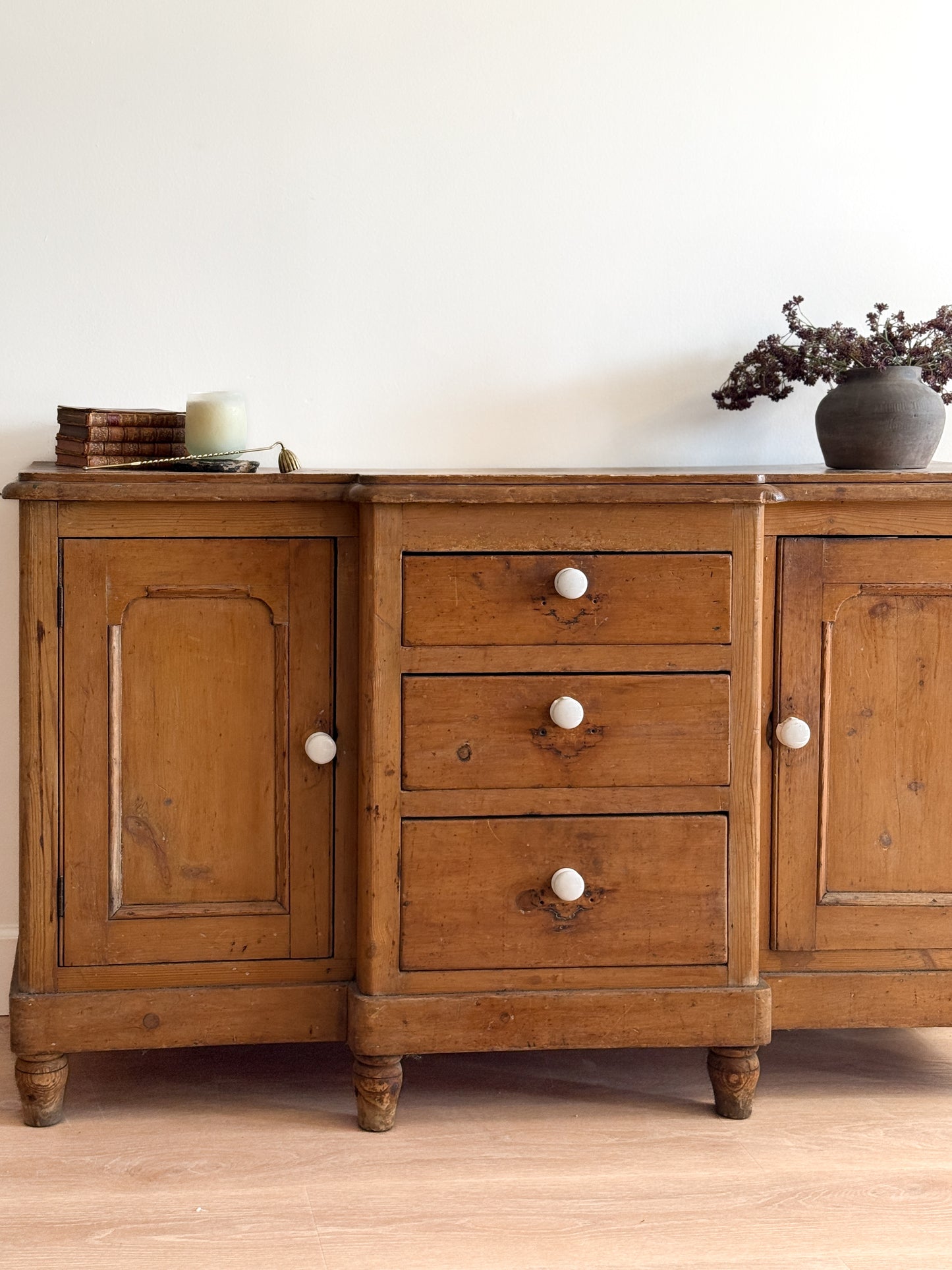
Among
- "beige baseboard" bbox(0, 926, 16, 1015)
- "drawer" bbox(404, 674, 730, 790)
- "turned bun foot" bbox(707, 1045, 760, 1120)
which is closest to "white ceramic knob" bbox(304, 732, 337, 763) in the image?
"drawer" bbox(404, 674, 730, 790)

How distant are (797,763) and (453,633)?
0.54 metres

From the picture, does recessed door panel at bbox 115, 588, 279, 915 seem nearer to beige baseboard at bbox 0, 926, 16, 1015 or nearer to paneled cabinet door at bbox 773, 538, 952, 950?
beige baseboard at bbox 0, 926, 16, 1015

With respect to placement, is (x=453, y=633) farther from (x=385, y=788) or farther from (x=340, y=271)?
(x=340, y=271)

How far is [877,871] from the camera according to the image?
6.20 feet

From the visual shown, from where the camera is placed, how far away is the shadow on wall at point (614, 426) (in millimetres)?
2281

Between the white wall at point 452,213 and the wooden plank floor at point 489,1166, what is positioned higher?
the white wall at point 452,213

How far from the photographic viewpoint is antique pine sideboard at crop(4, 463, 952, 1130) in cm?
176

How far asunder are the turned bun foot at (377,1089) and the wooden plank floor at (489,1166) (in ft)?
0.08

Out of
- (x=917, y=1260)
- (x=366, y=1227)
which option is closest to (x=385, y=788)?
(x=366, y=1227)

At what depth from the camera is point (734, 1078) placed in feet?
6.07

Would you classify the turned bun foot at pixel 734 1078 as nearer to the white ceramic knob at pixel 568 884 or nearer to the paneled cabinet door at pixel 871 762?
the paneled cabinet door at pixel 871 762

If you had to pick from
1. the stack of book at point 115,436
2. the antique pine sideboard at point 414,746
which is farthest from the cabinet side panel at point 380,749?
the stack of book at point 115,436

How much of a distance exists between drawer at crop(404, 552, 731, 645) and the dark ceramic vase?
0.35 m

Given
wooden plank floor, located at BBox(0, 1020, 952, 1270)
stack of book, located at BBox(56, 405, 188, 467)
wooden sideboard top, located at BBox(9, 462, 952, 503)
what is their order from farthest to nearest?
stack of book, located at BBox(56, 405, 188, 467) → wooden sideboard top, located at BBox(9, 462, 952, 503) → wooden plank floor, located at BBox(0, 1020, 952, 1270)
